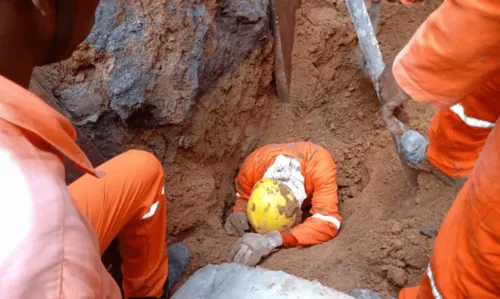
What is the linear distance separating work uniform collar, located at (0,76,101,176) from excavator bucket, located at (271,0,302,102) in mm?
2370

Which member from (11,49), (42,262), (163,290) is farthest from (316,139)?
(42,262)

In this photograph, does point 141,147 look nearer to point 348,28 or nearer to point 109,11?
point 109,11

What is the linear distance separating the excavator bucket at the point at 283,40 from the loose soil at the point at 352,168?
0.07m

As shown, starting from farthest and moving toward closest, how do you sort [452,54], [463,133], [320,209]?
[320,209]
[463,133]
[452,54]

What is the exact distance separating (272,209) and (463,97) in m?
1.58

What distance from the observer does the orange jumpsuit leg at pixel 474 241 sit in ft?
4.35

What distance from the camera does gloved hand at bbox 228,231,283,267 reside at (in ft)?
8.19

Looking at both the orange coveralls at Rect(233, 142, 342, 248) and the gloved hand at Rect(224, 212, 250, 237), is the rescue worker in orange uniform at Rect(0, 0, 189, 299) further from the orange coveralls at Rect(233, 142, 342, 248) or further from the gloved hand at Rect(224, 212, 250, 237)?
the orange coveralls at Rect(233, 142, 342, 248)

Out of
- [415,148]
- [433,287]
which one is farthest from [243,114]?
[433,287]

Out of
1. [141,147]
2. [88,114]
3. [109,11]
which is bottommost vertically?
[141,147]

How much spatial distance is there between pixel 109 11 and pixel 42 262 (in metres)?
1.91

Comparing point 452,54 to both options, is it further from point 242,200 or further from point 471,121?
point 242,200

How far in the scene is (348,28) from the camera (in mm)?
3479

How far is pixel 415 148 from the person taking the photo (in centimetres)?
263
